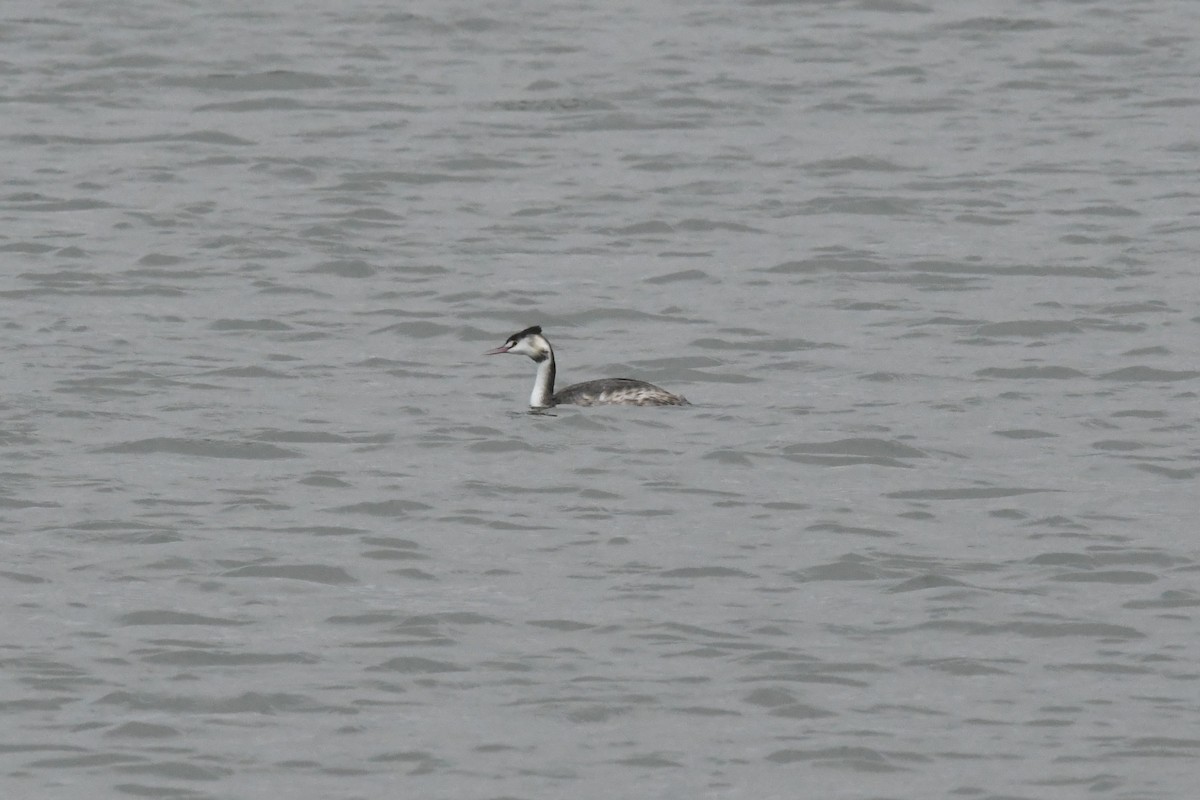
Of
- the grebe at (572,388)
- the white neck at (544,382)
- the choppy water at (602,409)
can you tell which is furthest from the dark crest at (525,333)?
the choppy water at (602,409)

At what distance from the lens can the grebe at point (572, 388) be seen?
1802 centimetres

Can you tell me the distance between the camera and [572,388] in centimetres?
1847

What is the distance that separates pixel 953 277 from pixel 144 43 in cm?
1187

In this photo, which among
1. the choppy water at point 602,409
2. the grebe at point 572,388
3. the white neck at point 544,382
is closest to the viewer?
the choppy water at point 602,409

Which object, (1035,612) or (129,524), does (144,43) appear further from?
(1035,612)

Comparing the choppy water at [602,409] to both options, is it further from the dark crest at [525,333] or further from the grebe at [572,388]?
the dark crest at [525,333]

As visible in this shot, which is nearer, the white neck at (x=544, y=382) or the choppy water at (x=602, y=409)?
the choppy water at (x=602, y=409)

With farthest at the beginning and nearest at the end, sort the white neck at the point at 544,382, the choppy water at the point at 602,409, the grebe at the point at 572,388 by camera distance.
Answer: the white neck at the point at 544,382 → the grebe at the point at 572,388 → the choppy water at the point at 602,409

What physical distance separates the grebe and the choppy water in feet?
0.41

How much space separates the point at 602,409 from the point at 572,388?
0.40 m

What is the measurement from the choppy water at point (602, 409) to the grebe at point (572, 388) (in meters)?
0.12

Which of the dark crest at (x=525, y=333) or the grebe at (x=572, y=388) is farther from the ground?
the dark crest at (x=525, y=333)

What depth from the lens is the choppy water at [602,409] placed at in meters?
12.1

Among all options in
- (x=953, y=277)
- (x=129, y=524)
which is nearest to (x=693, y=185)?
(x=953, y=277)
